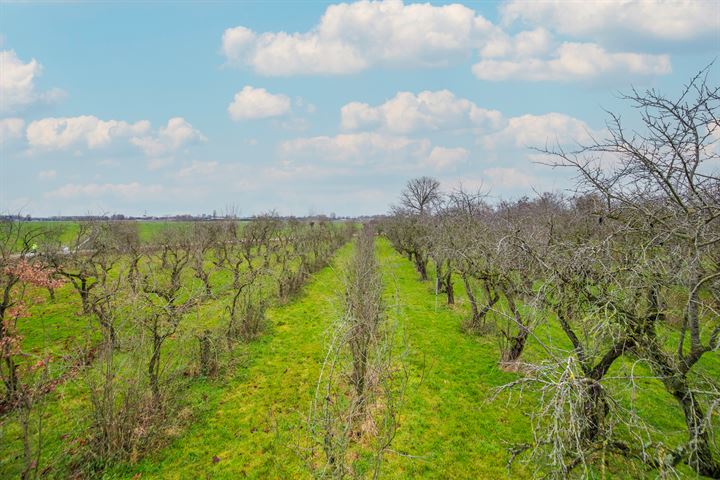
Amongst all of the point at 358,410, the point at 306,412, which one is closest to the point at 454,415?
the point at 358,410

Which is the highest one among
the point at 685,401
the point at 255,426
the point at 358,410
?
the point at 685,401

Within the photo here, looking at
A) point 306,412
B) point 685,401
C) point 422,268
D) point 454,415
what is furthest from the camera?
point 422,268

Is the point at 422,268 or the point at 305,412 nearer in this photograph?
the point at 305,412

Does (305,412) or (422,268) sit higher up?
(422,268)

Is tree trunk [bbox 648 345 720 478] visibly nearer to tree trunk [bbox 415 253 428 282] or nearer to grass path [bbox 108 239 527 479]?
grass path [bbox 108 239 527 479]

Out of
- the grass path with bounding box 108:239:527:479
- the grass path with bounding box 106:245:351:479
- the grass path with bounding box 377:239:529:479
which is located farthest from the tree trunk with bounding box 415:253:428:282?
the grass path with bounding box 106:245:351:479

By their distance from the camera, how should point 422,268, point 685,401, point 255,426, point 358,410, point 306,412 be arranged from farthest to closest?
point 422,268 < point 306,412 < point 255,426 < point 358,410 < point 685,401

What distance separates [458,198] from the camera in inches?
521

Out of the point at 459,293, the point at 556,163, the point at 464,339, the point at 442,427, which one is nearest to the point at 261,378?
the point at 442,427

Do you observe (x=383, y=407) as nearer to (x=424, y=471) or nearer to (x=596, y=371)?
(x=424, y=471)

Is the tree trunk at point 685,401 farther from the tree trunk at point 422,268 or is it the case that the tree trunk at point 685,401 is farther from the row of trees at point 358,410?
the tree trunk at point 422,268

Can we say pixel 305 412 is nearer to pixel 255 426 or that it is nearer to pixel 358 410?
pixel 255 426

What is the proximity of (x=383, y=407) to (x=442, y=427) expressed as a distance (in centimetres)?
140


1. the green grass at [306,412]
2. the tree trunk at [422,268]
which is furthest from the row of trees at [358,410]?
the tree trunk at [422,268]
